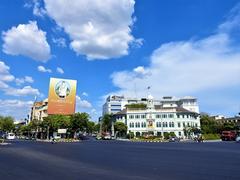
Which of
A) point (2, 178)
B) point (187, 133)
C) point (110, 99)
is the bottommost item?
point (2, 178)

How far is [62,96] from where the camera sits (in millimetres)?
66312

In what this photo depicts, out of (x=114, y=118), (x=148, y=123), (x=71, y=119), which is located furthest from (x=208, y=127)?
(x=71, y=119)

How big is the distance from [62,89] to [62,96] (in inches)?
60.4

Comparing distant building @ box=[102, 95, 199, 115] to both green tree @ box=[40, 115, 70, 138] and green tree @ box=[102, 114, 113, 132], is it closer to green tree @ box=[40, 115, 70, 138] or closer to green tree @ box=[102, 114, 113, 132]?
green tree @ box=[102, 114, 113, 132]

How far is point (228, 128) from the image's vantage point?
115938 mm

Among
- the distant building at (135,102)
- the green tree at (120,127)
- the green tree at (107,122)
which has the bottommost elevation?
the green tree at (120,127)

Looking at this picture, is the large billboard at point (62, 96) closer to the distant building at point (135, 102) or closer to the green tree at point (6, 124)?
the green tree at point (6, 124)

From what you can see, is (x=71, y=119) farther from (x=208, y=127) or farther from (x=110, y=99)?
(x=110, y=99)

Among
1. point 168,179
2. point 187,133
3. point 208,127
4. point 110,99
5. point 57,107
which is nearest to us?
point 168,179

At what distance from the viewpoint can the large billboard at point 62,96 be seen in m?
64.9

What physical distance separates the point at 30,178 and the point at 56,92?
174 feet

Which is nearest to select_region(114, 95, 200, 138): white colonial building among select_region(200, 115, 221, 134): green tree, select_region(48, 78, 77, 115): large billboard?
select_region(200, 115, 221, 134): green tree

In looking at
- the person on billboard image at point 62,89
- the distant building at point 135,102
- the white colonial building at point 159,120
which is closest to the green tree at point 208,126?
the white colonial building at point 159,120

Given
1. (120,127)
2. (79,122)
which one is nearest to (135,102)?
(120,127)
